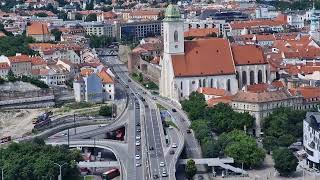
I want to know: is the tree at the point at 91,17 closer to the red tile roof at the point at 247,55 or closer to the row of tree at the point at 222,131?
the red tile roof at the point at 247,55

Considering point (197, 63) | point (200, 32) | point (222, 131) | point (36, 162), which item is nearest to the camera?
point (36, 162)

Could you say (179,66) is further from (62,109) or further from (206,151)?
(206,151)

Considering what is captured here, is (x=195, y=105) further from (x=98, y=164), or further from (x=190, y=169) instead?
(x=190, y=169)

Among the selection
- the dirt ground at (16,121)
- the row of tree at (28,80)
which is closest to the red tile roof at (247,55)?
the dirt ground at (16,121)

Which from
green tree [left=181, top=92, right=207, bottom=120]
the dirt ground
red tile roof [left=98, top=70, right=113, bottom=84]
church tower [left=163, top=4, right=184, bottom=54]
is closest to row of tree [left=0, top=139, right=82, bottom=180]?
the dirt ground

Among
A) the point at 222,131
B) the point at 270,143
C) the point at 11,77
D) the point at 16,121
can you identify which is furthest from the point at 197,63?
the point at 11,77

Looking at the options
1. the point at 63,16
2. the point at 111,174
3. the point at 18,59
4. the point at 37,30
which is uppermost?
the point at 18,59

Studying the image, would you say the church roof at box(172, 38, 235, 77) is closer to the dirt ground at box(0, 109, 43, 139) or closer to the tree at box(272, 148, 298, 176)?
the dirt ground at box(0, 109, 43, 139)

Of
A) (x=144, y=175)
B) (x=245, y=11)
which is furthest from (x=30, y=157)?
(x=245, y=11)
